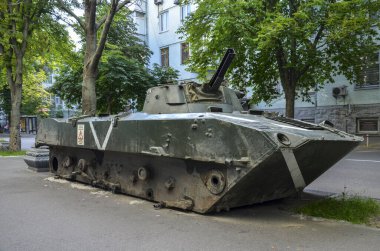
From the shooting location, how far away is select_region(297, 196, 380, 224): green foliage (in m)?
6.48

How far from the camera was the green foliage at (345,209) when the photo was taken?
21.3ft

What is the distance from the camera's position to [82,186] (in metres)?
9.82

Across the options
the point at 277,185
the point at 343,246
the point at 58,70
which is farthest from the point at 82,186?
the point at 58,70

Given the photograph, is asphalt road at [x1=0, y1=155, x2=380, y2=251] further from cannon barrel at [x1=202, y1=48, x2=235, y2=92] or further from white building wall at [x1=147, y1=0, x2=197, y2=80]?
white building wall at [x1=147, y1=0, x2=197, y2=80]

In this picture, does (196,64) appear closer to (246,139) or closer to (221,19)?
(221,19)

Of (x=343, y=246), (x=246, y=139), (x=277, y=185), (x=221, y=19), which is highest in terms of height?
(x=221, y=19)

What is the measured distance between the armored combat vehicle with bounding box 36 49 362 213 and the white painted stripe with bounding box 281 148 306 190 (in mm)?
15

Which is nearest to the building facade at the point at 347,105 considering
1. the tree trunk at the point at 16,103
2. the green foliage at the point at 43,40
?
the green foliage at the point at 43,40

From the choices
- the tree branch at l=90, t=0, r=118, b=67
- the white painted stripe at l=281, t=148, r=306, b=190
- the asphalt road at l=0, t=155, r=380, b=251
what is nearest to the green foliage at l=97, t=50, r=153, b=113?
the tree branch at l=90, t=0, r=118, b=67

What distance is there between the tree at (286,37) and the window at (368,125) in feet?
10.8

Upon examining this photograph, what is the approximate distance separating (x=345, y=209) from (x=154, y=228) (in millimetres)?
2849

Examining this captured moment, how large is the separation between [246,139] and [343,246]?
1.69 metres

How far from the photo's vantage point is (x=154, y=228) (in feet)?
19.9

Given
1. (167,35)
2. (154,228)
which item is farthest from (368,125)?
(154,228)
